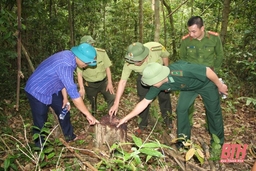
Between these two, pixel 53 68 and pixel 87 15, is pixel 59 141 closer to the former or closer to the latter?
pixel 53 68

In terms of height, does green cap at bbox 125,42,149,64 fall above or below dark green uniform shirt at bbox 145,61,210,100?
above

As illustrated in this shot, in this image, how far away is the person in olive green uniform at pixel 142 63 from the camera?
11.9 feet

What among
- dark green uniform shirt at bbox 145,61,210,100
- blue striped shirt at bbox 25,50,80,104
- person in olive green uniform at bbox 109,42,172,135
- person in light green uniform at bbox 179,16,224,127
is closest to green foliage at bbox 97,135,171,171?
dark green uniform shirt at bbox 145,61,210,100

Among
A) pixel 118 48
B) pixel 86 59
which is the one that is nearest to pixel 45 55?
pixel 118 48

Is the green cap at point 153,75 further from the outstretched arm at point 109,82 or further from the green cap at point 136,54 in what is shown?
the outstretched arm at point 109,82

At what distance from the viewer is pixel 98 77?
4867 millimetres

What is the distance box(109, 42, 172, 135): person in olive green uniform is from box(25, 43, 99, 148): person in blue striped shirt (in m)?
0.62

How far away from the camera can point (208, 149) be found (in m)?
4.13

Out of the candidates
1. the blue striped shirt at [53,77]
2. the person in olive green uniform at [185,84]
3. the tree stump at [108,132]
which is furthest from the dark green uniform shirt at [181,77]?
the blue striped shirt at [53,77]

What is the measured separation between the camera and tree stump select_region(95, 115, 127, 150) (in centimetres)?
352

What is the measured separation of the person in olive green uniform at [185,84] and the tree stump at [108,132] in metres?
0.12

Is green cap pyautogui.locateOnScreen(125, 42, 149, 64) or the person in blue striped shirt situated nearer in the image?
the person in blue striped shirt

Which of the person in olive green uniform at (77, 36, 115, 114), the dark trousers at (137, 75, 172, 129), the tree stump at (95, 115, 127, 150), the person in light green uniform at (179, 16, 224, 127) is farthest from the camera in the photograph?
the person in olive green uniform at (77, 36, 115, 114)

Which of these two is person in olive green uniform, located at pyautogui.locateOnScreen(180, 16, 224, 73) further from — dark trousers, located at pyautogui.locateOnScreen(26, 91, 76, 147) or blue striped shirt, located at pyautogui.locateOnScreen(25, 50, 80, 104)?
dark trousers, located at pyautogui.locateOnScreen(26, 91, 76, 147)
